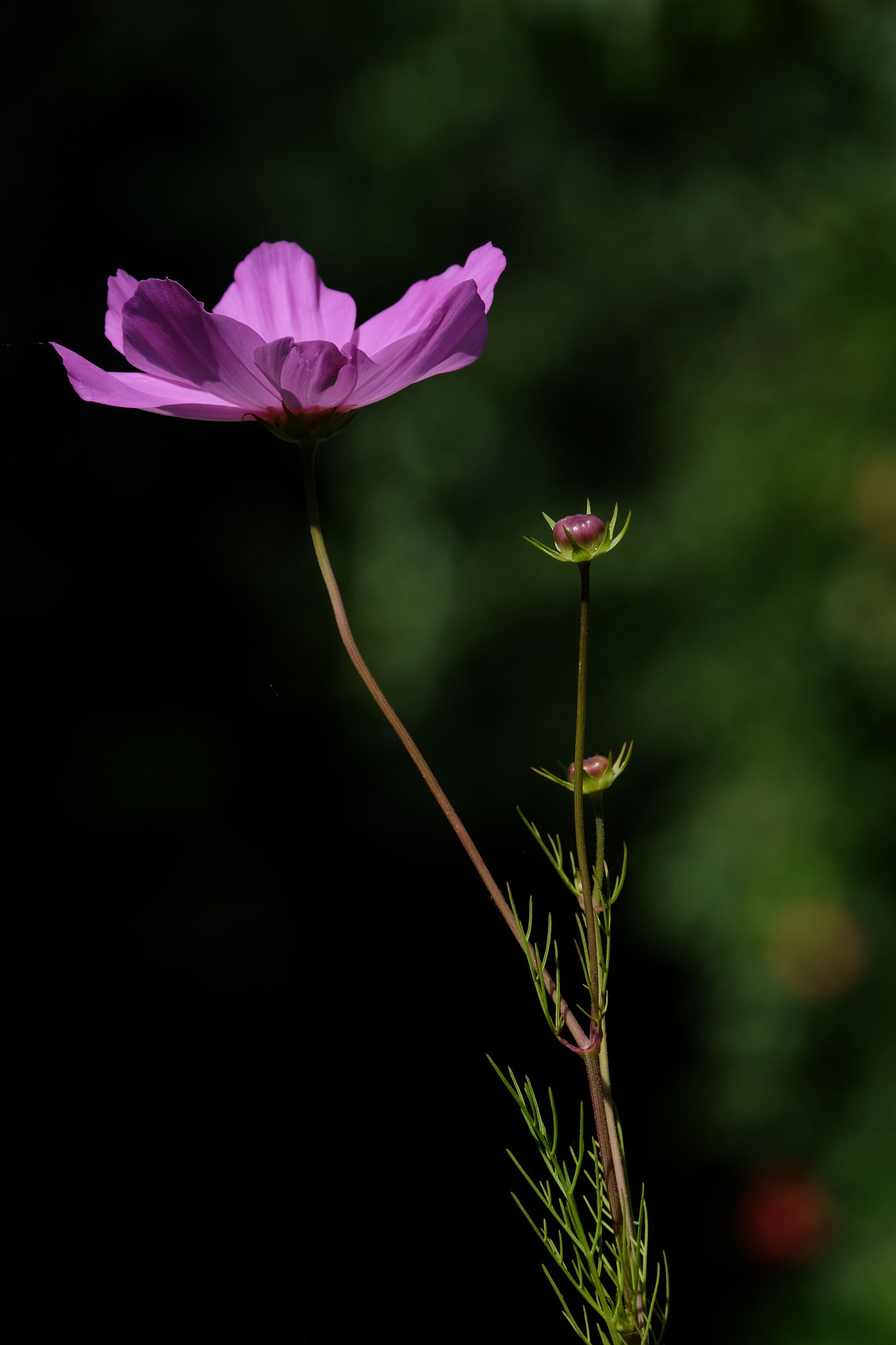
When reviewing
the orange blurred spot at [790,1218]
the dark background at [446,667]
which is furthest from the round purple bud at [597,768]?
the orange blurred spot at [790,1218]

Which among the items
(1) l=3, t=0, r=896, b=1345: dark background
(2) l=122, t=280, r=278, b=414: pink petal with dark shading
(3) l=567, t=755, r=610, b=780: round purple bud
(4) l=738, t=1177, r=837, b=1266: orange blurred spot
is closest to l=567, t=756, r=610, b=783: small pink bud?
(3) l=567, t=755, r=610, b=780: round purple bud

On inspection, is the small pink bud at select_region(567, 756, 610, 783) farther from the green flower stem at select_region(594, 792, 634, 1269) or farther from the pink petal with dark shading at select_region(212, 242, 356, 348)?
the pink petal with dark shading at select_region(212, 242, 356, 348)

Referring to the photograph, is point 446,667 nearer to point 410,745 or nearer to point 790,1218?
point 790,1218

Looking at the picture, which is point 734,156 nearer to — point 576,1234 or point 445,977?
point 445,977

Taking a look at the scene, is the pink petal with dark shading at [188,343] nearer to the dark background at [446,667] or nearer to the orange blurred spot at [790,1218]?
the dark background at [446,667]

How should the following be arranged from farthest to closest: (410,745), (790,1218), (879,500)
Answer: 1. (790,1218)
2. (879,500)
3. (410,745)

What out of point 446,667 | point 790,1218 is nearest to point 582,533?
point 446,667
